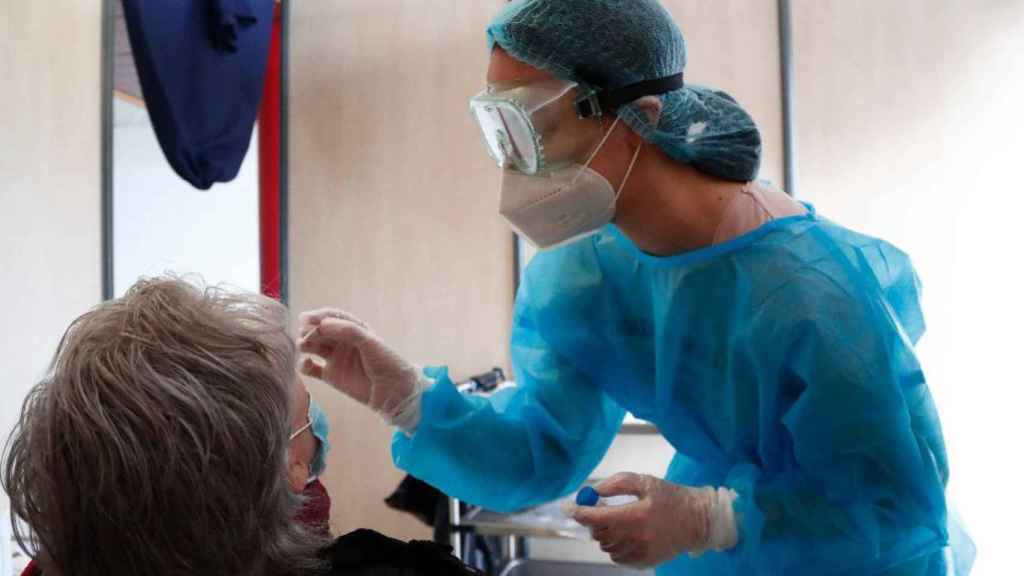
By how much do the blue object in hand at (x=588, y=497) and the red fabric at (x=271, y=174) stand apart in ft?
7.90

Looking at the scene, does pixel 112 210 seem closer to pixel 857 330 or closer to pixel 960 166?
pixel 857 330

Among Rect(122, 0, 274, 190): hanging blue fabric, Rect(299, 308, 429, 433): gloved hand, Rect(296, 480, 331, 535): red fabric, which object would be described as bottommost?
Rect(296, 480, 331, 535): red fabric

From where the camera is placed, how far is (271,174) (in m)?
3.28

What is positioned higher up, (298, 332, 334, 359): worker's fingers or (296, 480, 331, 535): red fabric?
(298, 332, 334, 359): worker's fingers

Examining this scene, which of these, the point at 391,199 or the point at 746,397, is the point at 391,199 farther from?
the point at 746,397

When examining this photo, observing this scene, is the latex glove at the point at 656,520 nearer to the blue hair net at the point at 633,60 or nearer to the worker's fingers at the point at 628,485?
the worker's fingers at the point at 628,485

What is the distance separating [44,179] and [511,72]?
1.69 m

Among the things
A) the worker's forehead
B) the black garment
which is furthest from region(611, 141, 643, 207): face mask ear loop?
the black garment

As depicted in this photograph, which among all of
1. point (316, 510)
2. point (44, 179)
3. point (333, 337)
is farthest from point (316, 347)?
point (44, 179)

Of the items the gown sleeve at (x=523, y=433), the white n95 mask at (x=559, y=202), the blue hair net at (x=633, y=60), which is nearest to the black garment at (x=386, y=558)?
the gown sleeve at (x=523, y=433)

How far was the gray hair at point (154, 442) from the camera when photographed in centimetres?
69

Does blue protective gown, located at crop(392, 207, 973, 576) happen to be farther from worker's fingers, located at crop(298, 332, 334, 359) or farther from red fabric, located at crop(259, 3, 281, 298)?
red fabric, located at crop(259, 3, 281, 298)

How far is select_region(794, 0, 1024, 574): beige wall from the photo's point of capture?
2695 millimetres

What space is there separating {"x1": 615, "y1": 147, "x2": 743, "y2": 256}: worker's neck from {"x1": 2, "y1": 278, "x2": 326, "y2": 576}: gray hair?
1.71 feet
